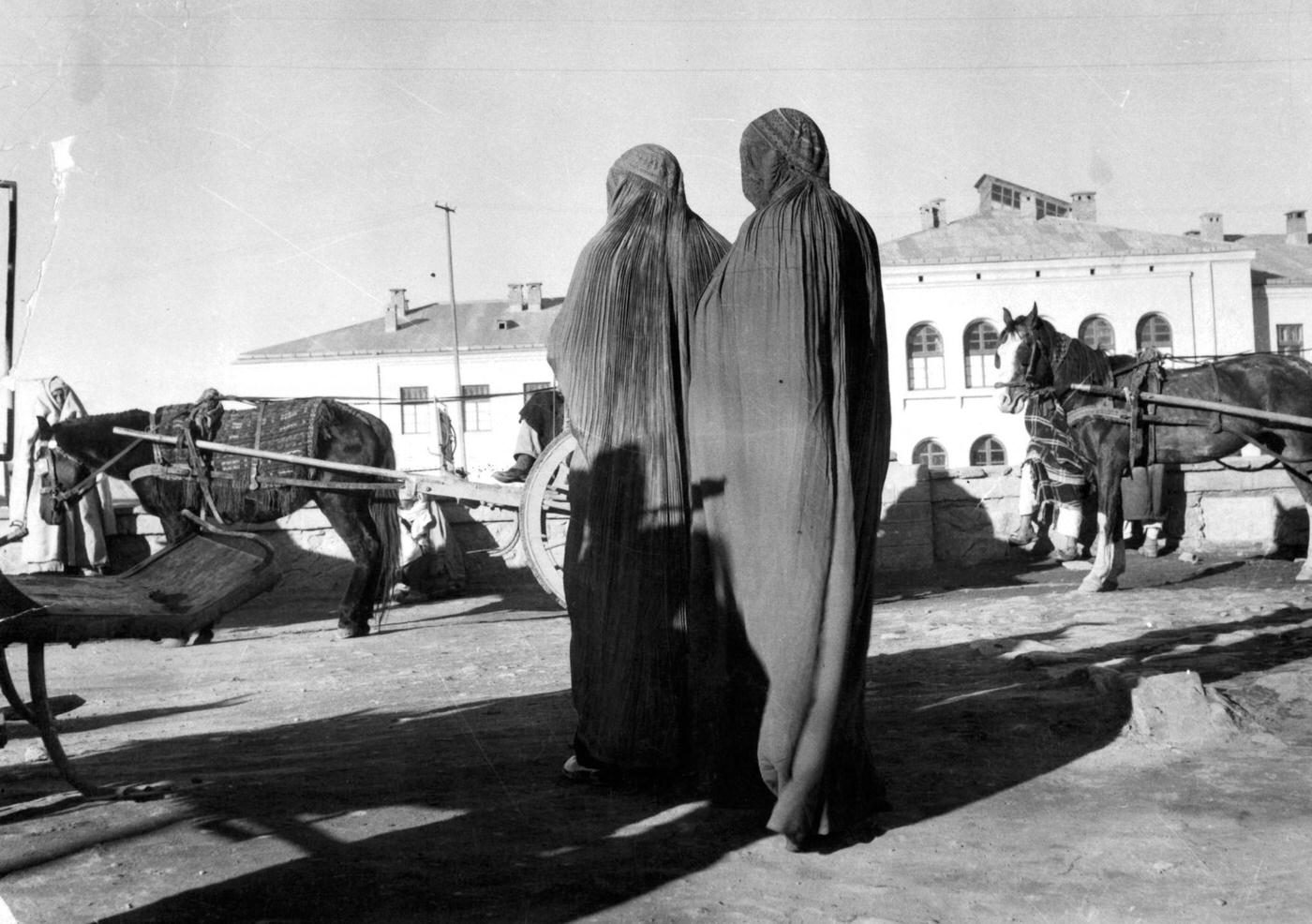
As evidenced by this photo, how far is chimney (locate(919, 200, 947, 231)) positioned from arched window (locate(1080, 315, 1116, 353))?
21.4ft

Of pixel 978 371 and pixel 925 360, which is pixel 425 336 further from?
pixel 978 371

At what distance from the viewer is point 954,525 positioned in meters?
12.9

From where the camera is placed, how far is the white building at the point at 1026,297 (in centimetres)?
3666

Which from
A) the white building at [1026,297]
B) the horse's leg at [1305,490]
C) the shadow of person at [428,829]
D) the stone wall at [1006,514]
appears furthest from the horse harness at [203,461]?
the white building at [1026,297]

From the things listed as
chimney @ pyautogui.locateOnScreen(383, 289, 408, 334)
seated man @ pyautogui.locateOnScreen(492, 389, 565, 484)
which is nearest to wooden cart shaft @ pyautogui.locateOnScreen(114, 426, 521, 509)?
seated man @ pyautogui.locateOnScreen(492, 389, 565, 484)

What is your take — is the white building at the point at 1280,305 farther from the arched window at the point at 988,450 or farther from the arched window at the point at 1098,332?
the arched window at the point at 988,450

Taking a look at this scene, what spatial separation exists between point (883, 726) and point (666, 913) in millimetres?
2264

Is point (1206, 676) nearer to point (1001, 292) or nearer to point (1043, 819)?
point (1043, 819)

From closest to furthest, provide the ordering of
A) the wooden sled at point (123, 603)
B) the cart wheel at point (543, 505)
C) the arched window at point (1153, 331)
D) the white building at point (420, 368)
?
the wooden sled at point (123, 603)
the cart wheel at point (543, 505)
the arched window at point (1153, 331)
the white building at point (420, 368)

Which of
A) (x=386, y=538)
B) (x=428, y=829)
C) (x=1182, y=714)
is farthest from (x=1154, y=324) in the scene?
(x=428, y=829)

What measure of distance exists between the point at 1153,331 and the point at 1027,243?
468cm

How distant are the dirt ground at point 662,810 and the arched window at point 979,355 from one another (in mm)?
32142

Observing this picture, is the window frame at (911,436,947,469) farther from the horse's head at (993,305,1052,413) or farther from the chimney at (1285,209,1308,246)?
the horse's head at (993,305,1052,413)

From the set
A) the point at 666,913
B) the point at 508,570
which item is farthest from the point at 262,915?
the point at 508,570
